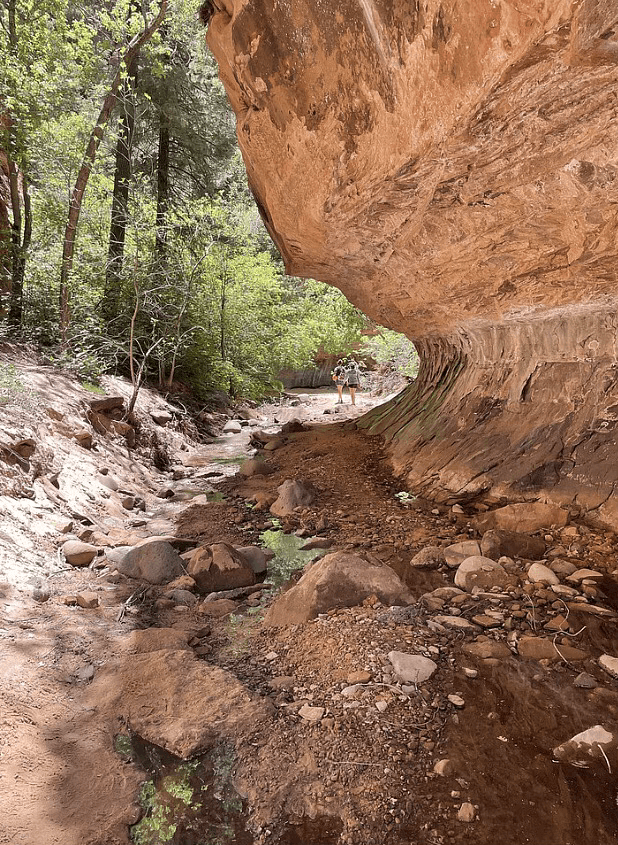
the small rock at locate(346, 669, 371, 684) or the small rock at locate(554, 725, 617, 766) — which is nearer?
the small rock at locate(554, 725, 617, 766)

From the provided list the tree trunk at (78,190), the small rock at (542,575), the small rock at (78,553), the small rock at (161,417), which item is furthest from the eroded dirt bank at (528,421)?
Answer: the tree trunk at (78,190)

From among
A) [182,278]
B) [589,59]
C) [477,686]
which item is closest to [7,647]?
[477,686]

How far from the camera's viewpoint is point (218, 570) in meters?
3.78

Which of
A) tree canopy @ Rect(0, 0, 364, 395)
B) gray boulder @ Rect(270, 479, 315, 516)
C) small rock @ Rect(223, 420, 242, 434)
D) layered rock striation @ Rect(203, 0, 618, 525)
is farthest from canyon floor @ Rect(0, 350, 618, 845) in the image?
small rock @ Rect(223, 420, 242, 434)

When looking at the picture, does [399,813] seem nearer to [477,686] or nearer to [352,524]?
[477,686]

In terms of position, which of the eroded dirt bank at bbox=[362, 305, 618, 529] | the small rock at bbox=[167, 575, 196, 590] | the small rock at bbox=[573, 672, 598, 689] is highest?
the eroded dirt bank at bbox=[362, 305, 618, 529]

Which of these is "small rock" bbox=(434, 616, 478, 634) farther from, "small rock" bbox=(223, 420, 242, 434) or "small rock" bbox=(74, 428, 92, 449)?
"small rock" bbox=(223, 420, 242, 434)

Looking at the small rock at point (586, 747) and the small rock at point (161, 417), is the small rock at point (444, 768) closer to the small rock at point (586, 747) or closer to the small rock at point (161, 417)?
the small rock at point (586, 747)

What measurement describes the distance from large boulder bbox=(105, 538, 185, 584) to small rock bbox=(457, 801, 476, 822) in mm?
2571

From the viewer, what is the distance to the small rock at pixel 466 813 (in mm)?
1740

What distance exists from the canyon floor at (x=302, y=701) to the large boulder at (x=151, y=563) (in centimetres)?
11

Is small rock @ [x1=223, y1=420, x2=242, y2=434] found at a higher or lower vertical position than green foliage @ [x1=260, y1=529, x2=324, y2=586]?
higher

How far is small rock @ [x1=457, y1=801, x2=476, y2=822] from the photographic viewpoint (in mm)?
1740

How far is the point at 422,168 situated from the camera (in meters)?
4.12
